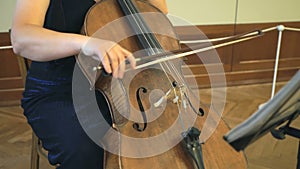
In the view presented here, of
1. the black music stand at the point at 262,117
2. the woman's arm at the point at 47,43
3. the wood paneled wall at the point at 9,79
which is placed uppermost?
the woman's arm at the point at 47,43

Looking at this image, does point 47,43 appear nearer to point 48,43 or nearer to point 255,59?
point 48,43

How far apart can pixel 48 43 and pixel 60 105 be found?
0.22 m

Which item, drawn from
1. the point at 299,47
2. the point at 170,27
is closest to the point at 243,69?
the point at 299,47

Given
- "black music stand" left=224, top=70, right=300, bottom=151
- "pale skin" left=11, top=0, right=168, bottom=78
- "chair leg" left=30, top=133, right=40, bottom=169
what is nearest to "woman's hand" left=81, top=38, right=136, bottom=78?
"pale skin" left=11, top=0, right=168, bottom=78

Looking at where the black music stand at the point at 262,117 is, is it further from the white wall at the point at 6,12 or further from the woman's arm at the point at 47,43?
the white wall at the point at 6,12

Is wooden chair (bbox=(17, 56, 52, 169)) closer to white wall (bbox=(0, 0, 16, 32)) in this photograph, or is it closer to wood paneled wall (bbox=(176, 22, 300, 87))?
white wall (bbox=(0, 0, 16, 32))

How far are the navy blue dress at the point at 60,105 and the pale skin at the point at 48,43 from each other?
0.09 metres

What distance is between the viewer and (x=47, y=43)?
0.81 meters

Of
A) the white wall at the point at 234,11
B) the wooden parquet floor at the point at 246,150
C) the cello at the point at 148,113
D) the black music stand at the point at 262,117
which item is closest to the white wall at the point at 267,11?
the white wall at the point at 234,11

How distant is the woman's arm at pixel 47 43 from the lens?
72cm

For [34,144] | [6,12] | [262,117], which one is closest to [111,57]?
[262,117]

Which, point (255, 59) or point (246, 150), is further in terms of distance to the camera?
point (255, 59)

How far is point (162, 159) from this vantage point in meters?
0.80

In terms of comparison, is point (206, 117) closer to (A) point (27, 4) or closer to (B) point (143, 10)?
(B) point (143, 10)
